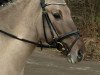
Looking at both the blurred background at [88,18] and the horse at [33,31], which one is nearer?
the horse at [33,31]

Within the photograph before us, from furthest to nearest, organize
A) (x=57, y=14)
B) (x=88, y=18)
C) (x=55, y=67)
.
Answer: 1. (x=88, y=18)
2. (x=55, y=67)
3. (x=57, y=14)

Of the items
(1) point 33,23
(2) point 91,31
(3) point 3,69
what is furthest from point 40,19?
(2) point 91,31

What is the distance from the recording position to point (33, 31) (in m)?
4.27

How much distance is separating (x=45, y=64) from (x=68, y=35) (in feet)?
23.5

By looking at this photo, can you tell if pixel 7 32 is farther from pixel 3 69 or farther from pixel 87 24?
pixel 87 24

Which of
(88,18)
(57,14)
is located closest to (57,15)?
(57,14)

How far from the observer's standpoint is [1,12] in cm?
426

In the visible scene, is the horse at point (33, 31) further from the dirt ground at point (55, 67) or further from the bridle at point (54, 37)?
the dirt ground at point (55, 67)

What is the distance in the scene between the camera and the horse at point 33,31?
165 inches

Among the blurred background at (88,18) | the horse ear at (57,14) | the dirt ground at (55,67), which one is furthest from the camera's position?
the blurred background at (88,18)

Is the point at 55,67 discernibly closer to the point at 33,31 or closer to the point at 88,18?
the point at 88,18

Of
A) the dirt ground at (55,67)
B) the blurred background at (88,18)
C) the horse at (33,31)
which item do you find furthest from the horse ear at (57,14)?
the blurred background at (88,18)

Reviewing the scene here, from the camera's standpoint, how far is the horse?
13.8 ft

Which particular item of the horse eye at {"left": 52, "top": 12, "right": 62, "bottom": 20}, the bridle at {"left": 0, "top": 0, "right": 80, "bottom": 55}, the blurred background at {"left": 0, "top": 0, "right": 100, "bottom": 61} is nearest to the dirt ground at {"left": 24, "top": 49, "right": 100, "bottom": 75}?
the blurred background at {"left": 0, "top": 0, "right": 100, "bottom": 61}
